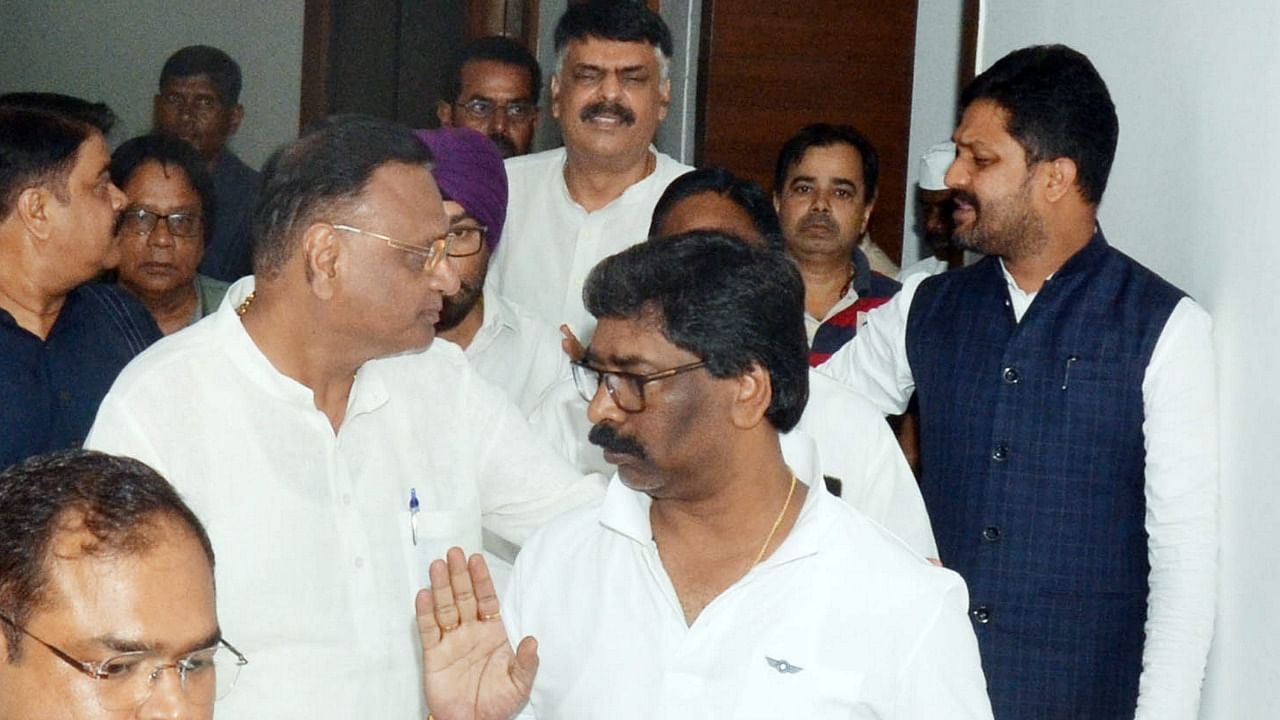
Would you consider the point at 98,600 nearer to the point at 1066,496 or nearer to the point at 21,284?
A: the point at 21,284

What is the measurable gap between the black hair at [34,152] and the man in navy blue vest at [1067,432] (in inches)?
63.7

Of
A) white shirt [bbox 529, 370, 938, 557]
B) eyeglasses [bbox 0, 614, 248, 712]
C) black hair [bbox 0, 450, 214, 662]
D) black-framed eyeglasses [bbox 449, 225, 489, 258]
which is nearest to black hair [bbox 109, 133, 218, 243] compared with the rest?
black-framed eyeglasses [bbox 449, 225, 489, 258]

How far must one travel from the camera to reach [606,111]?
414cm

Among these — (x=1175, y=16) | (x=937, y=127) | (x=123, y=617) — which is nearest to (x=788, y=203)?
(x=937, y=127)

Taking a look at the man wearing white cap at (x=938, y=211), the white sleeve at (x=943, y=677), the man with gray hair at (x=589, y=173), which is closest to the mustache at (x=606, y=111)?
the man with gray hair at (x=589, y=173)

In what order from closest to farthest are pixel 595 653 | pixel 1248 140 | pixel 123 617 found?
1. pixel 123 617
2. pixel 595 653
3. pixel 1248 140

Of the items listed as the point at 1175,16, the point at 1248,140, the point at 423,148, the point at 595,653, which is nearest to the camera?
the point at 595,653

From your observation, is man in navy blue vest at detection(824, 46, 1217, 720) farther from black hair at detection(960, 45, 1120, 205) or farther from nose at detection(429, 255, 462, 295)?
nose at detection(429, 255, 462, 295)

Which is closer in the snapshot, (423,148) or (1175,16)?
(423,148)

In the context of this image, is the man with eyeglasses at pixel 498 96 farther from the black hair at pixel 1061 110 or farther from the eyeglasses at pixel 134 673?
the eyeglasses at pixel 134 673

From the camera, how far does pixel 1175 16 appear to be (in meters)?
3.30

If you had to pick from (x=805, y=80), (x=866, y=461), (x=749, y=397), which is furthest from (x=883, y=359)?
(x=805, y=80)

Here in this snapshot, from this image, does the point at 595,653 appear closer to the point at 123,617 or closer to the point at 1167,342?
the point at 123,617

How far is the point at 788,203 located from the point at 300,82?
3.13 metres
